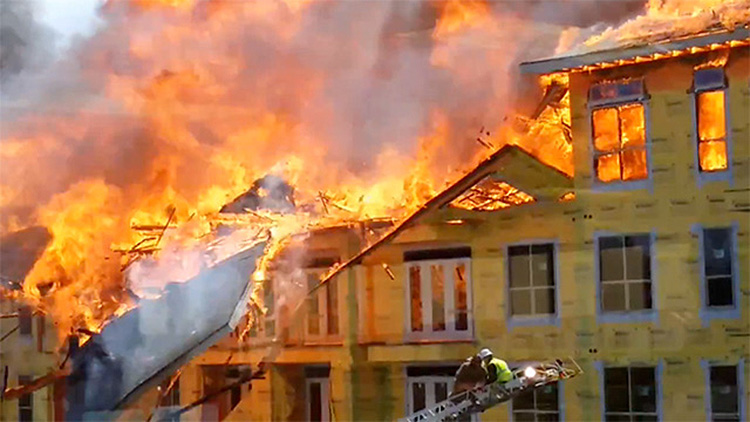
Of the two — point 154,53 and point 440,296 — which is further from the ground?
point 154,53

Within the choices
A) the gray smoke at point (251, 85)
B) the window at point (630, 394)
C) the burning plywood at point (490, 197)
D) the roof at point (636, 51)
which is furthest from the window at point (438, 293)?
the roof at point (636, 51)

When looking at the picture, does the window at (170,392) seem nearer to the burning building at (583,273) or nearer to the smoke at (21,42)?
the burning building at (583,273)

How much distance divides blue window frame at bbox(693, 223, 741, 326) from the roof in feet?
1.25

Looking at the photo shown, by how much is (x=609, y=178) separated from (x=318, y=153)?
0.67 metres

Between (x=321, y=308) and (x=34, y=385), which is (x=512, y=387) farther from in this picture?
(x=34, y=385)

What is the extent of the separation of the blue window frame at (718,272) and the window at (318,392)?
A: 86 cm

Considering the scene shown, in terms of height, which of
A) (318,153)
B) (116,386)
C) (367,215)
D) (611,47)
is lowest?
(116,386)

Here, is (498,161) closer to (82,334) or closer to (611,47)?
(611,47)

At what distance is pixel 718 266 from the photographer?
87.6 inches

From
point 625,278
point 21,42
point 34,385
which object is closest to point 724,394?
point 625,278

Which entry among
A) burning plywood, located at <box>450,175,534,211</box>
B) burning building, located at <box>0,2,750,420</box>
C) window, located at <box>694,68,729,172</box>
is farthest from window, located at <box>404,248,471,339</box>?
window, located at <box>694,68,729,172</box>

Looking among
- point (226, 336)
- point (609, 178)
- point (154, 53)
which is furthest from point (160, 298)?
point (609, 178)

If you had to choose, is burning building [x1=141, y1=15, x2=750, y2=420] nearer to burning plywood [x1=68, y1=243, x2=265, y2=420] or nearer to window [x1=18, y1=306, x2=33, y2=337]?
burning plywood [x1=68, y1=243, x2=265, y2=420]

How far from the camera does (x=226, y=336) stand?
96.3 inches
